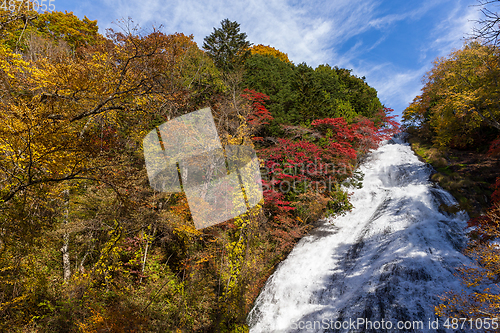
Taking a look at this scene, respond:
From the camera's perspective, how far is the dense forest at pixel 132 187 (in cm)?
415

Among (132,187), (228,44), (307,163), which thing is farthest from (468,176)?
(228,44)

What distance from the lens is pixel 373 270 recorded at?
8.63 meters

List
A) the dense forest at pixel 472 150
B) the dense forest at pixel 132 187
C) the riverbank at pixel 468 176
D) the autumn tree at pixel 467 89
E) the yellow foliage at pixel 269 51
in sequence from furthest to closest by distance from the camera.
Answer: the yellow foliage at pixel 269 51, the riverbank at pixel 468 176, the autumn tree at pixel 467 89, the dense forest at pixel 472 150, the dense forest at pixel 132 187

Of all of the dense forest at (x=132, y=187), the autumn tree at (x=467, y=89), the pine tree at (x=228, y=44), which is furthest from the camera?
the pine tree at (x=228, y=44)

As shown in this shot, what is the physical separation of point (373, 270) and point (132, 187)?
29.7 feet

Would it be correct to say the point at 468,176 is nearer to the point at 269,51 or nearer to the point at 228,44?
the point at 228,44

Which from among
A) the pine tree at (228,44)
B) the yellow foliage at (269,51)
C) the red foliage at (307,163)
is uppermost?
the yellow foliage at (269,51)

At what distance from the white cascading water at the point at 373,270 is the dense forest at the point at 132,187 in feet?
3.75

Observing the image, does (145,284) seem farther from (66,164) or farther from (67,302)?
(66,164)

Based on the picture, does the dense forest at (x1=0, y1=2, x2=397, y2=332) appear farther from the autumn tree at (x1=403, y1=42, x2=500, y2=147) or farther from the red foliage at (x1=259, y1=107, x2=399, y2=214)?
the autumn tree at (x1=403, y1=42, x2=500, y2=147)

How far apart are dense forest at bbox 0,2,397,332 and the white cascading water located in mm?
1144

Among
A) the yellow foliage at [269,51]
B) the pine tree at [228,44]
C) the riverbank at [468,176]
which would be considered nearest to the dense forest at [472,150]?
the riverbank at [468,176]

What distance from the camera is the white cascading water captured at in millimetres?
6938

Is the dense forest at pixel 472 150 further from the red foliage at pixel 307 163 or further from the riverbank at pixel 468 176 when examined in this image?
the red foliage at pixel 307 163
